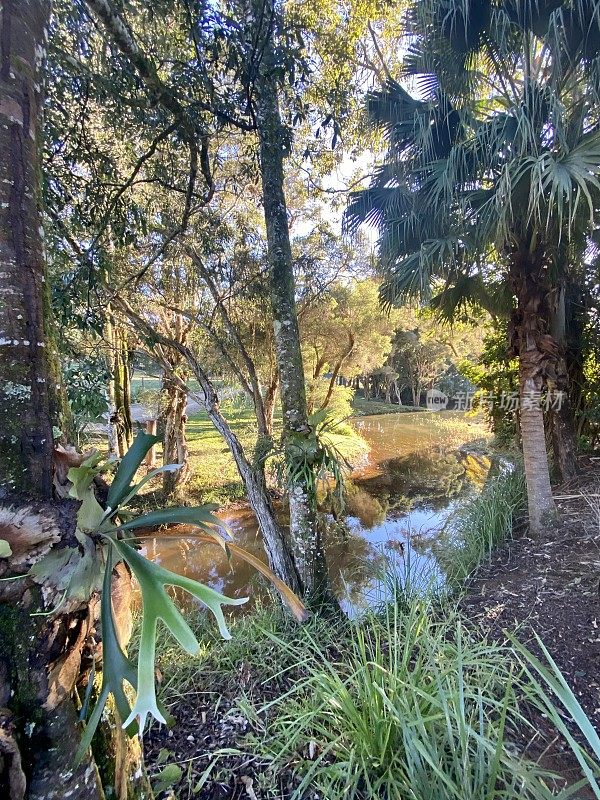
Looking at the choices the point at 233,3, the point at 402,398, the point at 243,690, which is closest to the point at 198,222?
the point at 233,3

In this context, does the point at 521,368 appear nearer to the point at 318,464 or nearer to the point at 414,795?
the point at 318,464

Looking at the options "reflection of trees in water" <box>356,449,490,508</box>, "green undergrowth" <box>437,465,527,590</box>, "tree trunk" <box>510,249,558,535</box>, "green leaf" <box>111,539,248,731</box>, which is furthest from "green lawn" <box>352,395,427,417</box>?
"green leaf" <box>111,539,248,731</box>

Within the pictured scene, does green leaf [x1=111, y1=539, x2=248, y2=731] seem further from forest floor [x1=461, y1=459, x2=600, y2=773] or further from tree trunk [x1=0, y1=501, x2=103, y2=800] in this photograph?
forest floor [x1=461, y1=459, x2=600, y2=773]

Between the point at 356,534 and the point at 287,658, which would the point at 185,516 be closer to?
the point at 287,658

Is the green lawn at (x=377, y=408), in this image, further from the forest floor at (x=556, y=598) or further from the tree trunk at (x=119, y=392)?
the forest floor at (x=556, y=598)

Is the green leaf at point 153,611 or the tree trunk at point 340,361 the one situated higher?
the tree trunk at point 340,361

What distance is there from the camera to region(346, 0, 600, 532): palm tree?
3133mm

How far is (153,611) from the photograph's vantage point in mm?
835

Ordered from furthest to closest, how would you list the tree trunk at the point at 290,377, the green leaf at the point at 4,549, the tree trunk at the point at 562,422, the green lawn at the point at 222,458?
1. the green lawn at the point at 222,458
2. the tree trunk at the point at 562,422
3. the tree trunk at the point at 290,377
4. the green leaf at the point at 4,549

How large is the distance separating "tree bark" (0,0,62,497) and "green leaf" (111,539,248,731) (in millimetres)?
286

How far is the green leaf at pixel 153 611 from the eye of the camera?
2.48ft

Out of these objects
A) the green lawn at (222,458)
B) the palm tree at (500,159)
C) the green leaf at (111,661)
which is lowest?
the green lawn at (222,458)

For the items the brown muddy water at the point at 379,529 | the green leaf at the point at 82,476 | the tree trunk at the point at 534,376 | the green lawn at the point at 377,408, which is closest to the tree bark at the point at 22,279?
the green leaf at the point at 82,476

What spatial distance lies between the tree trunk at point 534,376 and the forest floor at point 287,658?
0.29m
